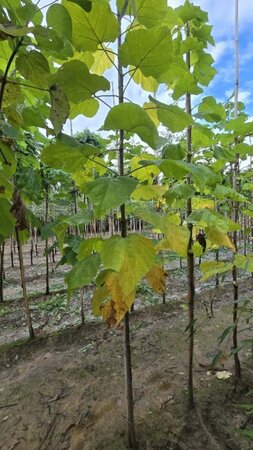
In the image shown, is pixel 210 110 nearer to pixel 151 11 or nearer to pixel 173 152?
pixel 173 152

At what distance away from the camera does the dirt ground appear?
1747 millimetres

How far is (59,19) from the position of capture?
781 millimetres

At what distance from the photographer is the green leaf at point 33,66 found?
0.78 metres

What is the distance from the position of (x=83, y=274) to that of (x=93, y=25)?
84 centimetres

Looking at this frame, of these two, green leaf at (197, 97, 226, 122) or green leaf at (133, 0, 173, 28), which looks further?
green leaf at (197, 97, 226, 122)

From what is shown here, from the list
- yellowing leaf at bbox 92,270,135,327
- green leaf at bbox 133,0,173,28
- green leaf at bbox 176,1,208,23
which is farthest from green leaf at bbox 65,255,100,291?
green leaf at bbox 176,1,208,23

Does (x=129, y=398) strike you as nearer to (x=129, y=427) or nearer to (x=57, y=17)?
(x=129, y=427)

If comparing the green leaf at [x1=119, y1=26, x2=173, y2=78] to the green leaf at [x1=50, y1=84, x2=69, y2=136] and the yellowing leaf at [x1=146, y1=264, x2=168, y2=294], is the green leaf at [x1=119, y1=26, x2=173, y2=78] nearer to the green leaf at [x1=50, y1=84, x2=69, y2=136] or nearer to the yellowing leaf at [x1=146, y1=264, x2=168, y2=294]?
the green leaf at [x1=50, y1=84, x2=69, y2=136]

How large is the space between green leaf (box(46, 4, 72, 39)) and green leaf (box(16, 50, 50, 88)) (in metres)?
0.09

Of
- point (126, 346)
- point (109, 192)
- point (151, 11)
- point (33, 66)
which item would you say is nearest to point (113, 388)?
point (126, 346)

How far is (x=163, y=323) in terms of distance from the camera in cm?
347

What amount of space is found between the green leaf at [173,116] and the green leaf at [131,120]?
0.18 meters

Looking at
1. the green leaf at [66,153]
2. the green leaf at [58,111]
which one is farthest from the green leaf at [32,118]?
the green leaf at [58,111]

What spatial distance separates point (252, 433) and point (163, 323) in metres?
2.42
